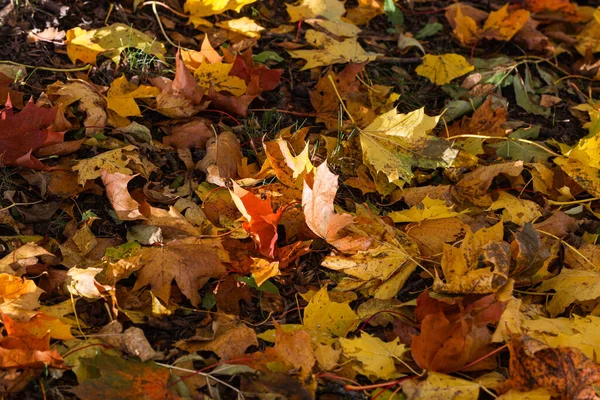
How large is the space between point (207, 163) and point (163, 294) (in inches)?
21.1

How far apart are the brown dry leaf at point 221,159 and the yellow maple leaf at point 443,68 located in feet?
3.18

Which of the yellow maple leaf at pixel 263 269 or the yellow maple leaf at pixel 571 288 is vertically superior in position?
the yellow maple leaf at pixel 263 269

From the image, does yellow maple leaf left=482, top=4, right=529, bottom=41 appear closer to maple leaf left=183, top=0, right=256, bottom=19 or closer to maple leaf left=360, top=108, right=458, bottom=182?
maple leaf left=360, top=108, right=458, bottom=182

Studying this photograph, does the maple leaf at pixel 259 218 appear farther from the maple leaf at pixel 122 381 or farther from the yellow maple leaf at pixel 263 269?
the maple leaf at pixel 122 381

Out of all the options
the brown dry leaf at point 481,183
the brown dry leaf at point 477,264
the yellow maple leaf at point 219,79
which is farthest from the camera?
the yellow maple leaf at point 219,79

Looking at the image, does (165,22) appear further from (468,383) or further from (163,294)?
(468,383)

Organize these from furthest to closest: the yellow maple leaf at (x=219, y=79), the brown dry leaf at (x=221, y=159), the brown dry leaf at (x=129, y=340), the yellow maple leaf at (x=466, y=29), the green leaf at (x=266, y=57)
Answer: the yellow maple leaf at (x=466, y=29), the green leaf at (x=266, y=57), the yellow maple leaf at (x=219, y=79), the brown dry leaf at (x=221, y=159), the brown dry leaf at (x=129, y=340)

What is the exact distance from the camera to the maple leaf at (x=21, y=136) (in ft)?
6.90

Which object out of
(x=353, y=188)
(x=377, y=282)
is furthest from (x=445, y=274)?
(x=353, y=188)

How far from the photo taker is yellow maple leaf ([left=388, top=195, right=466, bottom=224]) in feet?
6.82

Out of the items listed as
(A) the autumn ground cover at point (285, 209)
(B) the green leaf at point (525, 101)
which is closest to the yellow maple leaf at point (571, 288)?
(A) the autumn ground cover at point (285, 209)

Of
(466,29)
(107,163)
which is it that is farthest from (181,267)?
(466,29)

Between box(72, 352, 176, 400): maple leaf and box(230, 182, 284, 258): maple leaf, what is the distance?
49 centimetres

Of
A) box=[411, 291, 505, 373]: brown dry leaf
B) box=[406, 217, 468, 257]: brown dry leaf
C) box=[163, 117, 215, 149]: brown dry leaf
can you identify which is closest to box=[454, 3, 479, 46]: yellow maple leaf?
box=[406, 217, 468, 257]: brown dry leaf
